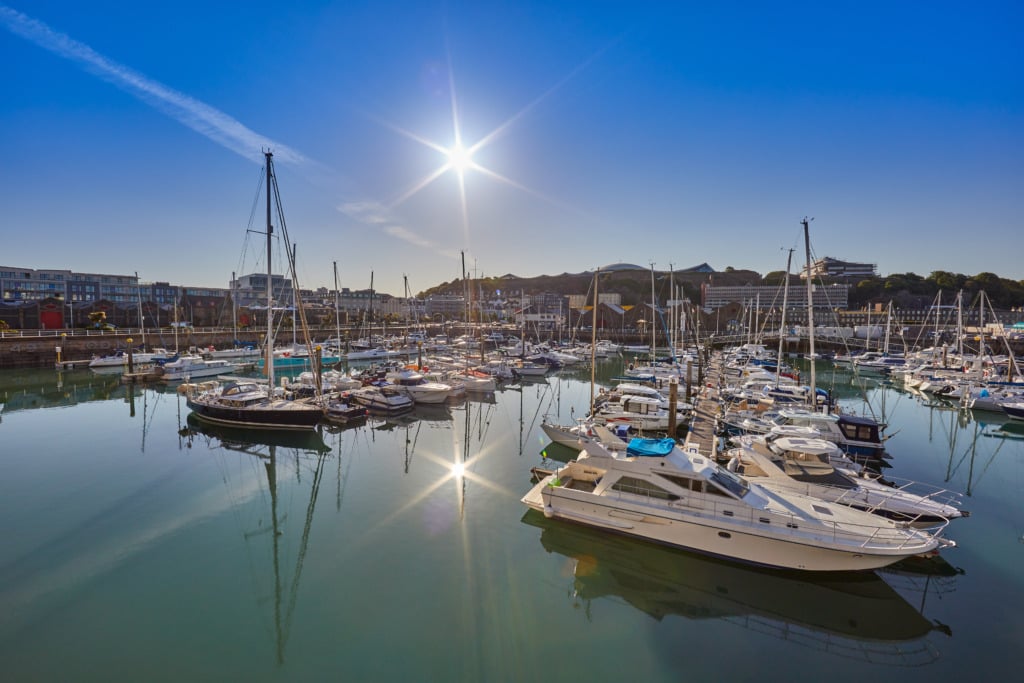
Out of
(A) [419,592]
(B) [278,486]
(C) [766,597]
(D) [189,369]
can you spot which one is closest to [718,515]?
(C) [766,597]

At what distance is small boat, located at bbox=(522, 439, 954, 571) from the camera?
1051 centimetres

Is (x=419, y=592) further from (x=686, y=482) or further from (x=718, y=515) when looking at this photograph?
(x=718, y=515)

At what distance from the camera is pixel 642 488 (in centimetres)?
1248

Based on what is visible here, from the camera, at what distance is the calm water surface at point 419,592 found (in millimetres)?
8570

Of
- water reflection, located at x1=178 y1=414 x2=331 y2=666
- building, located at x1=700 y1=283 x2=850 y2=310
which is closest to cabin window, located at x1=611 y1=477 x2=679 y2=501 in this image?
water reflection, located at x1=178 y1=414 x2=331 y2=666

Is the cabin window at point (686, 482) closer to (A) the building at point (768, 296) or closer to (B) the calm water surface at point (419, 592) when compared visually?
(B) the calm water surface at point (419, 592)

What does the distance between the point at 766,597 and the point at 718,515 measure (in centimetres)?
190

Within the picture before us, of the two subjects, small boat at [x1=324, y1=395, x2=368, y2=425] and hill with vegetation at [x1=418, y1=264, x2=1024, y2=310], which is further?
hill with vegetation at [x1=418, y1=264, x2=1024, y2=310]

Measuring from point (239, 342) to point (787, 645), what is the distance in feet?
241

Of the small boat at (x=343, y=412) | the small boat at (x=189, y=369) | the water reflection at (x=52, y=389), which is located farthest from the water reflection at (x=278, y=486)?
the small boat at (x=189, y=369)

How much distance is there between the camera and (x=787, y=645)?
9055mm

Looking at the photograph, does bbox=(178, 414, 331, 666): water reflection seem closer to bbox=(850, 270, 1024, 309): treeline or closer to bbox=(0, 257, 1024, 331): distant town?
bbox=(0, 257, 1024, 331): distant town

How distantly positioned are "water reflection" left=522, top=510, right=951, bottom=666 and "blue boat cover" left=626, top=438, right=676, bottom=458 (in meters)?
2.41

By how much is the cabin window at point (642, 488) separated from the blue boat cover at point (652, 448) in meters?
0.74
